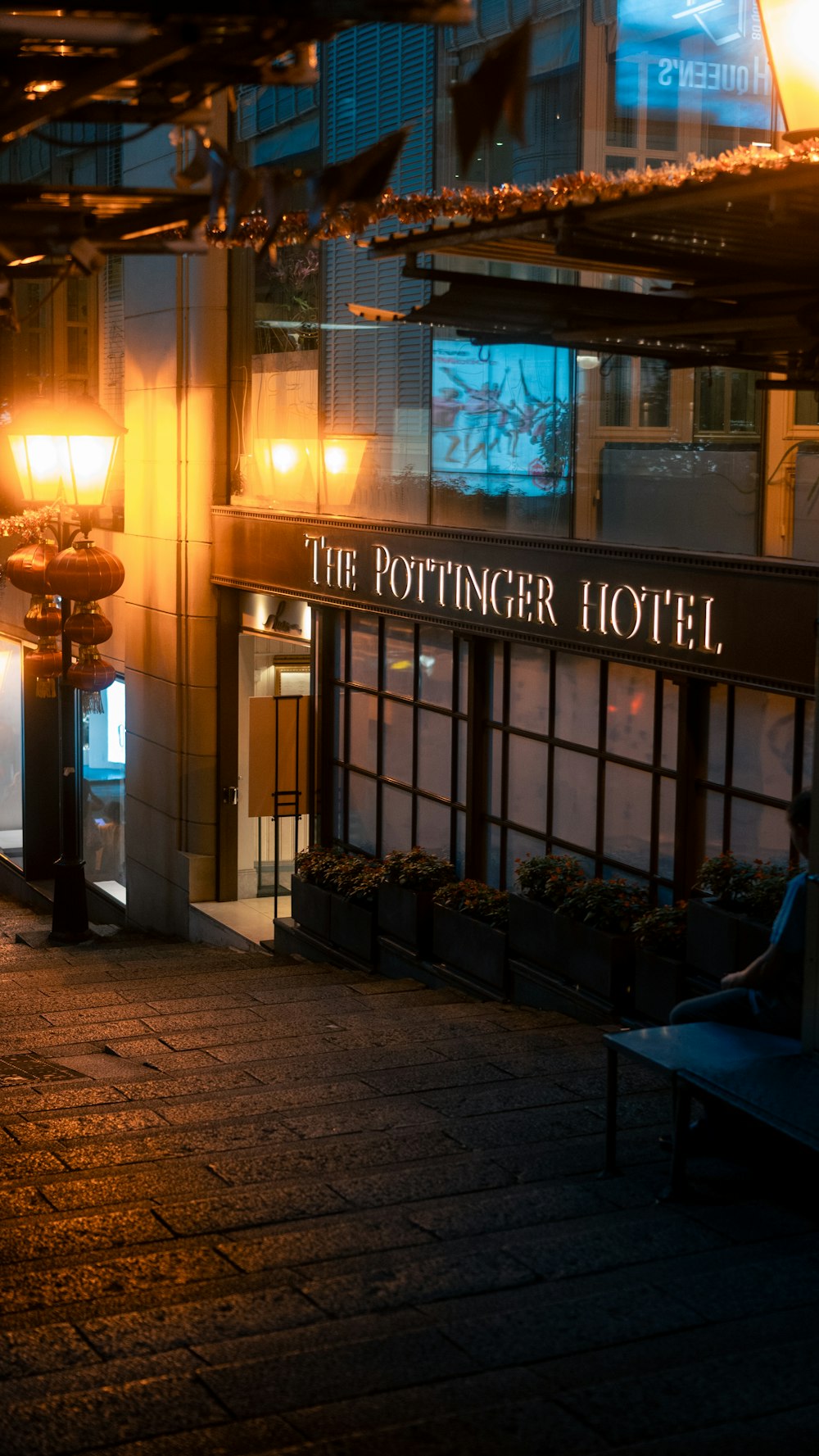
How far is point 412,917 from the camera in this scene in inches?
481

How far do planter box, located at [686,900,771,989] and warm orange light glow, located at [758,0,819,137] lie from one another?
4.50 meters

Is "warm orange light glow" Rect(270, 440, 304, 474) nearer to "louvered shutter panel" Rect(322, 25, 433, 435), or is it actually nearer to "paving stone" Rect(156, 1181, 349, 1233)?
"louvered shutter panel" Rect(322, 25, 433, 435)

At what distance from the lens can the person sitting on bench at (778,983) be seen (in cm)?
664

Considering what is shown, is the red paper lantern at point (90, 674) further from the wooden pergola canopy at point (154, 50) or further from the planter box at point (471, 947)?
the wooden pergola canopy at point (154, 50)

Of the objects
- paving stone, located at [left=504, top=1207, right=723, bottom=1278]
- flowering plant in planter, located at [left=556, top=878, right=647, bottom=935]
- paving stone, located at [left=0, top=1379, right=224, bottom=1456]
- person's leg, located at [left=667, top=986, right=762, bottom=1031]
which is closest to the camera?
paving stone, located at [left=0, top=1379, right=224, bottom=1456]

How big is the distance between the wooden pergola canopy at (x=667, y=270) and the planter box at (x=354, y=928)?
5.82m

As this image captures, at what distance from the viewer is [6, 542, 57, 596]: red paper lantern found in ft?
49.2

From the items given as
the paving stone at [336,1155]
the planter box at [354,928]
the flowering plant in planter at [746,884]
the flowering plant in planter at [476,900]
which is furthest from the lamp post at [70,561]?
the paving stone at [336,1155]

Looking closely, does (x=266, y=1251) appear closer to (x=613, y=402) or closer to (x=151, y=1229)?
(x=151, y=1229)

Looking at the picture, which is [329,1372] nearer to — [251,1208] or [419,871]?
[251,1208]

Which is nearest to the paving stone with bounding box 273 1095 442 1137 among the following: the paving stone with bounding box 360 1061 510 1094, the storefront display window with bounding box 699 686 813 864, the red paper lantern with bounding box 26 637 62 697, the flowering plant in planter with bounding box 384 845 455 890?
the paving stone with bounding box 360 1061 510 1094

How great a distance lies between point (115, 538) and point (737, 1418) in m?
14.1

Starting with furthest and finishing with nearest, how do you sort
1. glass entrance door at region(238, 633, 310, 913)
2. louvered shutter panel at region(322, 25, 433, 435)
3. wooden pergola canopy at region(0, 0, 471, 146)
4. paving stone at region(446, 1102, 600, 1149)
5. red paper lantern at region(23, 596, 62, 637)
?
glass entrance door at region(238, 633, 310, 913)
red paper lantern at region(23, 596, 62, 637)
louvered shutter panel at region(322, 25, 433, 435)
paving stone at region(446, 1102, 600, 1149)
wooden pergola canopy at region(0, 0, 471, 146)

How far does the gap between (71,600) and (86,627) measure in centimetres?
36
